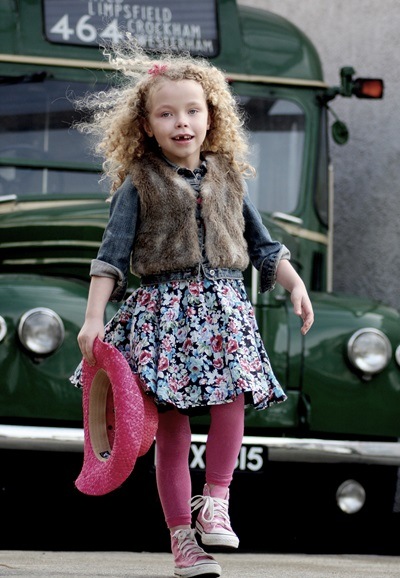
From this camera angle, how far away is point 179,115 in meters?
3.42

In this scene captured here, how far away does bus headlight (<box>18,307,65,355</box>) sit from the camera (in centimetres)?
464

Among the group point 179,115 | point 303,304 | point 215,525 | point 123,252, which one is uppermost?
point 179,115

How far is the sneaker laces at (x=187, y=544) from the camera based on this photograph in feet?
11.0

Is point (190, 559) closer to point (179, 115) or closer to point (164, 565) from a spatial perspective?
point (164, 565)

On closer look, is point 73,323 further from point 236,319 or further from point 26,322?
point 236,319

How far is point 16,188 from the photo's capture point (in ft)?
18.1

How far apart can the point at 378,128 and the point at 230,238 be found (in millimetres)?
4885

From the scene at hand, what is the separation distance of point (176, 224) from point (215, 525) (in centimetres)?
80

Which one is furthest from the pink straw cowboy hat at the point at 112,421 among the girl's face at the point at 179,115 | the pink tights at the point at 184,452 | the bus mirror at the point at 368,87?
the bus mirror at the point at 368,87

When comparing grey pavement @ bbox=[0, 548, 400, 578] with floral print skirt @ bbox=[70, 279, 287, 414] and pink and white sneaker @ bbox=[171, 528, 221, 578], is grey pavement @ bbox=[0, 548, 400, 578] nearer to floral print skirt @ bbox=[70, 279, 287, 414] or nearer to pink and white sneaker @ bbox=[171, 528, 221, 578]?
pink and white sneaker @ bbox=[171, 528, 221, 578]

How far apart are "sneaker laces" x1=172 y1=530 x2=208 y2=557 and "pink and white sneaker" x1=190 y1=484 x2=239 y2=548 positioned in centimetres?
5

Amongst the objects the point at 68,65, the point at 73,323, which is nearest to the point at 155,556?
the point at 73,323

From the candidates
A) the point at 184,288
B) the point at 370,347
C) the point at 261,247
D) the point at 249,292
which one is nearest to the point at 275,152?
the point at 249,292

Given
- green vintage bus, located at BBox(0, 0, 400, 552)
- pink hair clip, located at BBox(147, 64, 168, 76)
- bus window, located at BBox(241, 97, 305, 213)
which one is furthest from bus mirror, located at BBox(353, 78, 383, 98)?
pink hair clip, located at BBox(147, 64, 168, 76)
